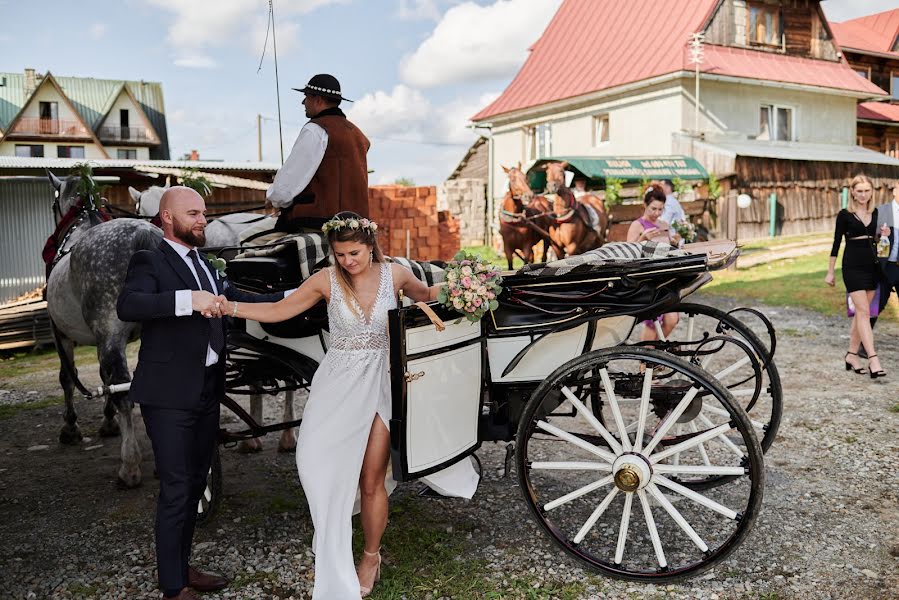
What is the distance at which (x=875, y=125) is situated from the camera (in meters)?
29.3

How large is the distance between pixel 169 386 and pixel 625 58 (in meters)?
23.1

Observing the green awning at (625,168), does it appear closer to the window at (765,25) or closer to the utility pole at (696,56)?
the utility pole at (696,56)

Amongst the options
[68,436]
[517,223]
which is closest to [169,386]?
[68,436]

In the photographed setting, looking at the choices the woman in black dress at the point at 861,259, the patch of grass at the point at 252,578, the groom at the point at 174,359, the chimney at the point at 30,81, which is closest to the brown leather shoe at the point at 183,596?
the groom at the point at 174,359

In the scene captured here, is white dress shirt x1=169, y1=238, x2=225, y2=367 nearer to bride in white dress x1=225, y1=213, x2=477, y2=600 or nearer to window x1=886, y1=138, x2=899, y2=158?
bride in white dress x1=225, y1=213, x2=477, y2=600

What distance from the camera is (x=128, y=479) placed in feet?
16.8

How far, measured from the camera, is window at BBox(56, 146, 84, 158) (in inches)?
1782

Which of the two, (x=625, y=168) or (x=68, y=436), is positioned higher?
(x=625, y=168)

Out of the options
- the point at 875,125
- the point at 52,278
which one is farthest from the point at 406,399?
the point at 875,125

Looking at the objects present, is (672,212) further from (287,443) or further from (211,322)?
(211,322)

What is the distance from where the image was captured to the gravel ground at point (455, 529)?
3.64m

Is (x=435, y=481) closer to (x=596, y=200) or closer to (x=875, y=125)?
(x=596, y=200)

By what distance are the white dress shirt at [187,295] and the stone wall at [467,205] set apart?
69.0ft

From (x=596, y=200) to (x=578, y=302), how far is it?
12.7m
